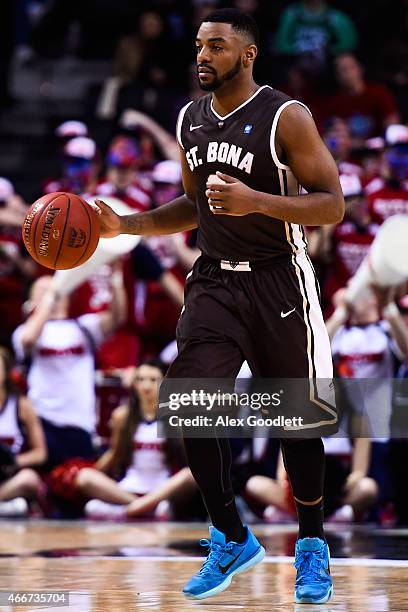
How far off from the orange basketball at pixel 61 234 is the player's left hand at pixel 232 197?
→ 74 centimetres


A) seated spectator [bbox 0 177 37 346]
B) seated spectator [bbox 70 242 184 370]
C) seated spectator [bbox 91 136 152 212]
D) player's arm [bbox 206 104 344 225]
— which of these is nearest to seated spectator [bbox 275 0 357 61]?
seated spectator [bbox 91 136 152 212]

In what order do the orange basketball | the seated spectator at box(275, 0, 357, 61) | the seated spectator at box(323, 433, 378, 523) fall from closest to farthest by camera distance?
the orange basketball, the seated spectator at box(323, 433, 378, 523), the seated spectator at box(275, 0, 357, 61)

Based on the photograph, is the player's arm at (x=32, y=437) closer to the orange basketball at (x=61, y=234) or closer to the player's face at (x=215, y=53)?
the orange basketball at (x=61, y=234)

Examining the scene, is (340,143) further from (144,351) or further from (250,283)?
(250,283)

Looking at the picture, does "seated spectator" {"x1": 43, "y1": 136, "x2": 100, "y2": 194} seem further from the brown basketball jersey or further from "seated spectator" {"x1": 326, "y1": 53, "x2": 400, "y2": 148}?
the brown basketball jersey

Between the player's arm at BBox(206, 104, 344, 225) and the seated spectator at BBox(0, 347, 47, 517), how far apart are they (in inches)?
176

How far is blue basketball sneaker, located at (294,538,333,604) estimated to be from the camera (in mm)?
4781

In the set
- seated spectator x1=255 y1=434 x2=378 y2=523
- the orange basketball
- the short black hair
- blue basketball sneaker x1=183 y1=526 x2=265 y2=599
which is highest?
the short black hair

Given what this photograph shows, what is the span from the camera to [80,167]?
10.4 metres

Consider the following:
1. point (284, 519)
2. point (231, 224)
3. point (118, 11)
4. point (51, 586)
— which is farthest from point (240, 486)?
point (118, 11)

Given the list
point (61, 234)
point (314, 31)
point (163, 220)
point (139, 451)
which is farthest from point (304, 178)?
point (314, 31)

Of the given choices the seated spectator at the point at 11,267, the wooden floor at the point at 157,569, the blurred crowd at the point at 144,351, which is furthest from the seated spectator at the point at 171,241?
the wooden floor at the point at 157,569

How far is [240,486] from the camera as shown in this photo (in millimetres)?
8500

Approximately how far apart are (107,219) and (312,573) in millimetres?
1555
